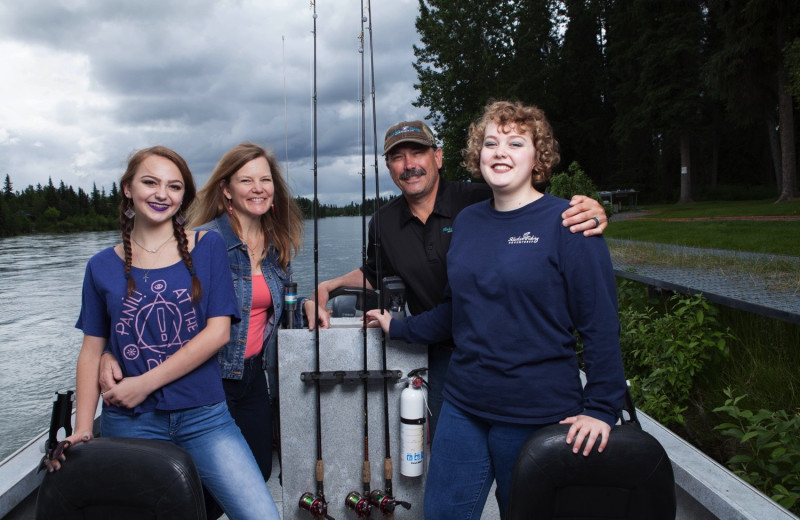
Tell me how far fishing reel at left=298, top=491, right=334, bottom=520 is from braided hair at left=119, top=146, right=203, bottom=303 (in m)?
1.10

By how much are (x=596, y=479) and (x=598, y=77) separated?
3791 cm

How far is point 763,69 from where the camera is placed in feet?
66.9

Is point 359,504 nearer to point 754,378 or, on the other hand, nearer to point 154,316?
point 154,316

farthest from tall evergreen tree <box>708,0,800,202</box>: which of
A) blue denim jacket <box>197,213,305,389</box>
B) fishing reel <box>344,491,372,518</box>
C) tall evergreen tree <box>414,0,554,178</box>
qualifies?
fishing reel <box>344,491,372,518</box>

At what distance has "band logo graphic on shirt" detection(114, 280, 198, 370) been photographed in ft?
5.89

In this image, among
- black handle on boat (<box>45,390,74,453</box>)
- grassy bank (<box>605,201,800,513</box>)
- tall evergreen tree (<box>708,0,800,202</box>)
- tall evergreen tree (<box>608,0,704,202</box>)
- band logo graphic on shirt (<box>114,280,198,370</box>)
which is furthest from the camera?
tall evergreen tree (<box>608,0,704,202</box>)

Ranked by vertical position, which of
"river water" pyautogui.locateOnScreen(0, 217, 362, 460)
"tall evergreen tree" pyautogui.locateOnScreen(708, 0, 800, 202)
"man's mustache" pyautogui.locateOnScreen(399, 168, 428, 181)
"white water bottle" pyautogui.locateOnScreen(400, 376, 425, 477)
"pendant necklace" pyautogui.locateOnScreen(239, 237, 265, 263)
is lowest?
"river water" pyautogui.locateOnScreen(0, 217, 362, 460)

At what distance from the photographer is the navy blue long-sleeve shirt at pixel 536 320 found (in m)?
1.61

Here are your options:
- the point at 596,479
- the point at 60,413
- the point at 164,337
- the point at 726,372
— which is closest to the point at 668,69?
the point at 726,372

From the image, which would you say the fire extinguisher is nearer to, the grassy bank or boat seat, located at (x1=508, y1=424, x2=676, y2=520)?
boat seat, located at (x1=508, y1=424, x2=676, y2=520)

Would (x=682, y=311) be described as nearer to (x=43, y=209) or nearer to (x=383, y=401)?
(x=383, y=401)

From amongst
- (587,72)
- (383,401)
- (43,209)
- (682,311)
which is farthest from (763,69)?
(43,209)

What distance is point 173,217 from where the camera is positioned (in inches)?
76.5

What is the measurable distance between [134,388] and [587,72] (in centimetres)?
3768
